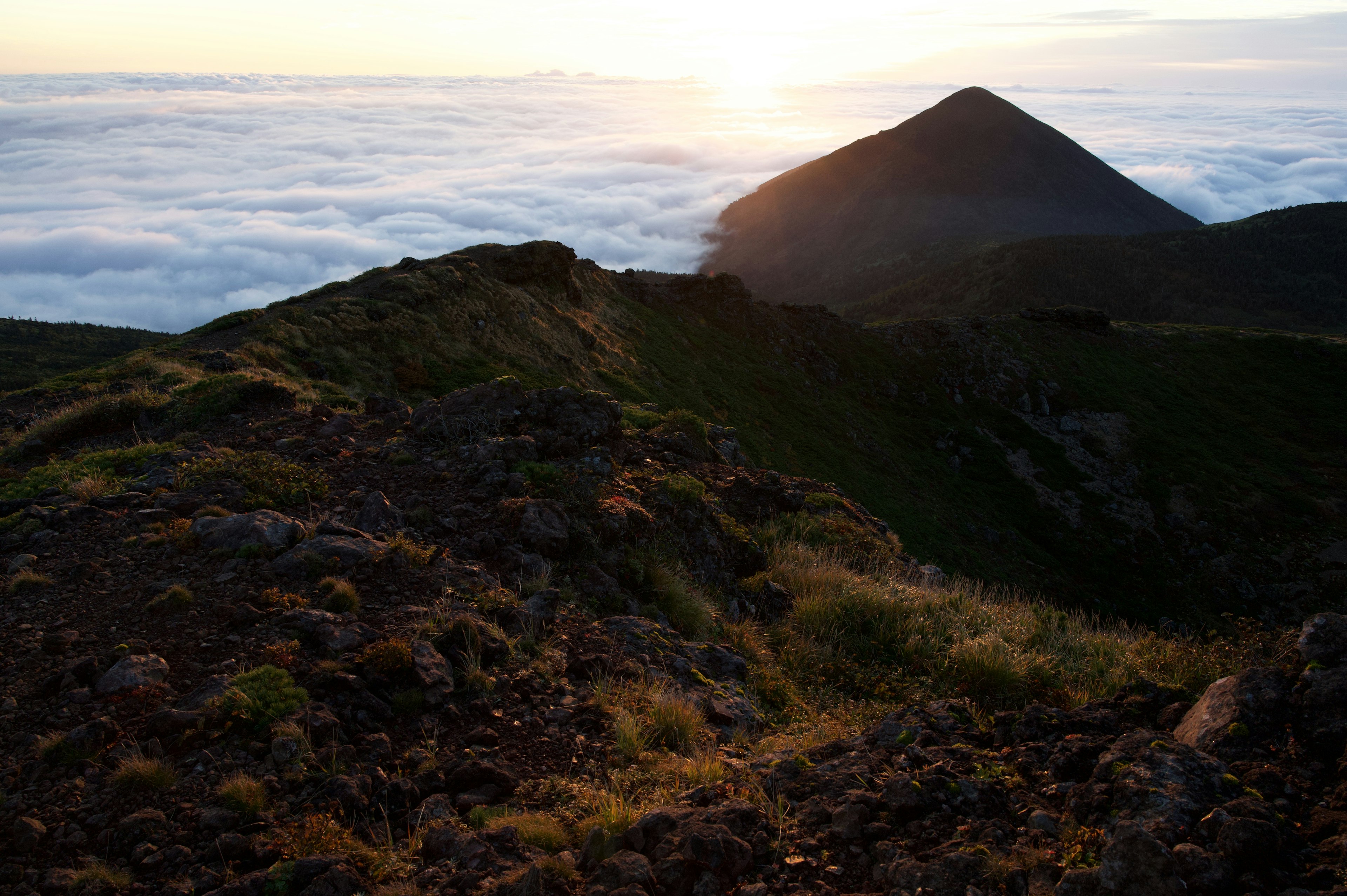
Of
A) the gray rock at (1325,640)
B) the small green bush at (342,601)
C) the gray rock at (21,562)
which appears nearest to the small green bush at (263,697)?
the small green bush at (342,601)

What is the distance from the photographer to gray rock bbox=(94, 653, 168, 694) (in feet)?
14.9

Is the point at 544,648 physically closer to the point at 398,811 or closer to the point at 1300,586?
the point at 398,811

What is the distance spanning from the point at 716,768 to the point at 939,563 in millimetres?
31769

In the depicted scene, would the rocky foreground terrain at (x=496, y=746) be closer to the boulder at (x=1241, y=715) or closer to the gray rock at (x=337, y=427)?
the boulder at (x=1241, y=715)

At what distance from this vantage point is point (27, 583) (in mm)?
5566

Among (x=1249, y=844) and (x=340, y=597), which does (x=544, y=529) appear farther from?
(x=1249, y=844)

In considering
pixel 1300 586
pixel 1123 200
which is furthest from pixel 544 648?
pixel 1123 200

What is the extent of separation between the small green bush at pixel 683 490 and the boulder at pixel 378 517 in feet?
11.0

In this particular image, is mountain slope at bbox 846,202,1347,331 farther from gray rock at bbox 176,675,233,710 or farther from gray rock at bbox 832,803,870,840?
gray rock at bbox 176,675,233,710

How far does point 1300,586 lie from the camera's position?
38.1 metres

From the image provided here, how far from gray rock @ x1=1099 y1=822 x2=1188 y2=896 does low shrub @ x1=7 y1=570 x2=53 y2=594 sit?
26.0 feet

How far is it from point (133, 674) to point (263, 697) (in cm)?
103

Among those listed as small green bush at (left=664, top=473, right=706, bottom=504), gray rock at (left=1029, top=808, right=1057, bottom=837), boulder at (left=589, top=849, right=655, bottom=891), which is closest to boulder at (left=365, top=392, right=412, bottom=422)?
small green bush at (left=664, top=473, right=706, bottom=504)

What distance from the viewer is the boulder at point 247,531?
246 inches
